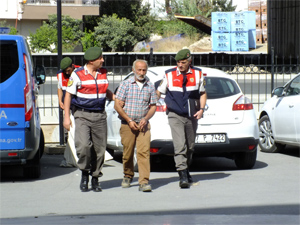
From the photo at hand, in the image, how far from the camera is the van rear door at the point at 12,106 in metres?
8.66

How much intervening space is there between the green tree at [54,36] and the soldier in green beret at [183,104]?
141ft

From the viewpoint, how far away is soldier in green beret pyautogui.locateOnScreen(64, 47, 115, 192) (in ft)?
26.9

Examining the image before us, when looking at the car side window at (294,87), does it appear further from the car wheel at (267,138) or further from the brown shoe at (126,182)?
the brown shoe at (126,182)

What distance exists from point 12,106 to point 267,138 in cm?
537

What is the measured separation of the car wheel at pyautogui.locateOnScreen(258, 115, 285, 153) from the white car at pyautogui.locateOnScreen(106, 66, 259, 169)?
2.23 m

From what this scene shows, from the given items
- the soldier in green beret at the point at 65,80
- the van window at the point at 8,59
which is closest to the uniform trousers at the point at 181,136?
the van window at the point at 8,59

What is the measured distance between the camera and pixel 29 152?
8859 mm

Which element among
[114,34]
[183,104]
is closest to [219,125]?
[183,104]

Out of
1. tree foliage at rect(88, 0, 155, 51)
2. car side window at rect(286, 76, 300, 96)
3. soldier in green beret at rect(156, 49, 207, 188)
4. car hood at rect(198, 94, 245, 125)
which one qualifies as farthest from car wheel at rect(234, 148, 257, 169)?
tree foliage at rect(88, 0, 155, 51)

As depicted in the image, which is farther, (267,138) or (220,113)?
(267,138)

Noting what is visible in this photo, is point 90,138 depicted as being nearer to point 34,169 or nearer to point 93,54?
point 93,54

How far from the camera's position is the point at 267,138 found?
1230 cm

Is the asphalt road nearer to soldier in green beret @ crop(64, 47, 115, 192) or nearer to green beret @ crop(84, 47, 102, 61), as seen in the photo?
soldier in green beret @ crop(64, 47, 115, 192)

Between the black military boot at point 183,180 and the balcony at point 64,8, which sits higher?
the balcony at point 64,8
